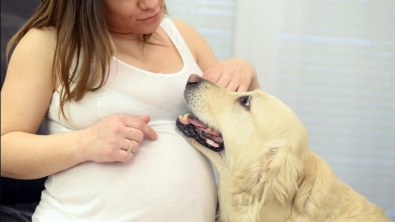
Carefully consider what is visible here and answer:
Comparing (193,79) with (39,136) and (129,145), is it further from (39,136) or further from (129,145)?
(39,136)

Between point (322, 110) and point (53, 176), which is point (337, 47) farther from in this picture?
point (53, 176)

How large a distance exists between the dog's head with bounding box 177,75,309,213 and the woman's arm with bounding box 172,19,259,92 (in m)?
0.07

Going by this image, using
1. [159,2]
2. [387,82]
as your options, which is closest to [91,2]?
[159,2]

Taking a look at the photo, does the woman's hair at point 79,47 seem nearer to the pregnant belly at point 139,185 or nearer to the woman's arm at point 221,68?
the pregnant belly at point 139,185

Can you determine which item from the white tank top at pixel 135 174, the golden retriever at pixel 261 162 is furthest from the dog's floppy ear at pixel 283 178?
the white tank top at pixel 135 174

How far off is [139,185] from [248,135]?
0.43 meters

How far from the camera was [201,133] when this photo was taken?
1.23 metres

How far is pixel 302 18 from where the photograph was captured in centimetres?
231

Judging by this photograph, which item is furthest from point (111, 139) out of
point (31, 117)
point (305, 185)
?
point (305, 185)

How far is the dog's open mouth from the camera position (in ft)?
3.96

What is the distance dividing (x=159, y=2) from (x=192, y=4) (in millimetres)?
1156

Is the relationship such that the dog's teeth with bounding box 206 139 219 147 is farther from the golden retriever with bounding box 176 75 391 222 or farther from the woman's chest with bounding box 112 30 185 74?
the woman's chest with bounding box 112 30 185 74

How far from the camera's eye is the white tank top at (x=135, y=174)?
1.00 meters

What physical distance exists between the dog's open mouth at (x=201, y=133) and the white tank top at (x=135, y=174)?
36 mm
